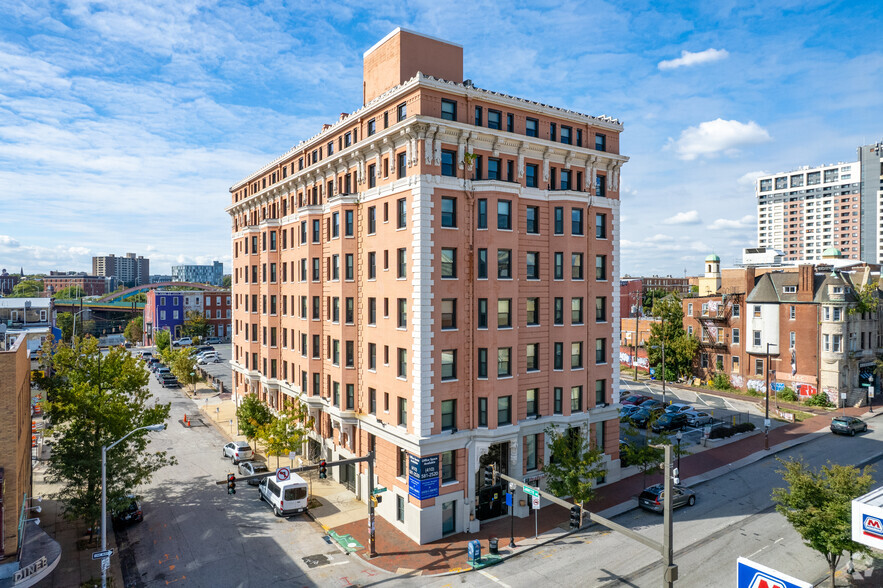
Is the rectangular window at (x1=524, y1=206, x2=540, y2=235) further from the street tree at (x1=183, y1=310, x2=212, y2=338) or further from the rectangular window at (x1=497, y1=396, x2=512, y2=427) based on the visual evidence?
the street tree at (x1=183, y1=310, x2=212, y2=338)

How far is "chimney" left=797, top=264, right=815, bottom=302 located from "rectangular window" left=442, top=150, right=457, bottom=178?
172 ft

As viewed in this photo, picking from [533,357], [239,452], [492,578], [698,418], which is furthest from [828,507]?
[239,452]

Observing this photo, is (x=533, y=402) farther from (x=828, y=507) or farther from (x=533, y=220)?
(x=828, y=507)

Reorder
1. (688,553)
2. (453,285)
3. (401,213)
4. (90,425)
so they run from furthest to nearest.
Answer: (401,213) < (453,285) < (90,425) < (688,553)

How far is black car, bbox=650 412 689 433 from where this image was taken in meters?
52.8

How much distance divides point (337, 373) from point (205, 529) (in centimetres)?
1297

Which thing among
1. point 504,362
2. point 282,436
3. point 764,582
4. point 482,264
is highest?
point 482,264

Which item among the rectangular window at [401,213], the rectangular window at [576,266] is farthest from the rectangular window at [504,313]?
the rectangular window at [401,213]

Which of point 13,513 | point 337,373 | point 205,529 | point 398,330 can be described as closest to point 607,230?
point 398,330

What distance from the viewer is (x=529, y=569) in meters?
27.1

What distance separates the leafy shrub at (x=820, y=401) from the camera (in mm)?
61156

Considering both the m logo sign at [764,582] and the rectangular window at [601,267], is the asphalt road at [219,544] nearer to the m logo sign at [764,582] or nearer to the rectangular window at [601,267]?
the m logo sign at [764,582]

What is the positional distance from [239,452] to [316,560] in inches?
746

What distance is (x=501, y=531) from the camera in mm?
31625
